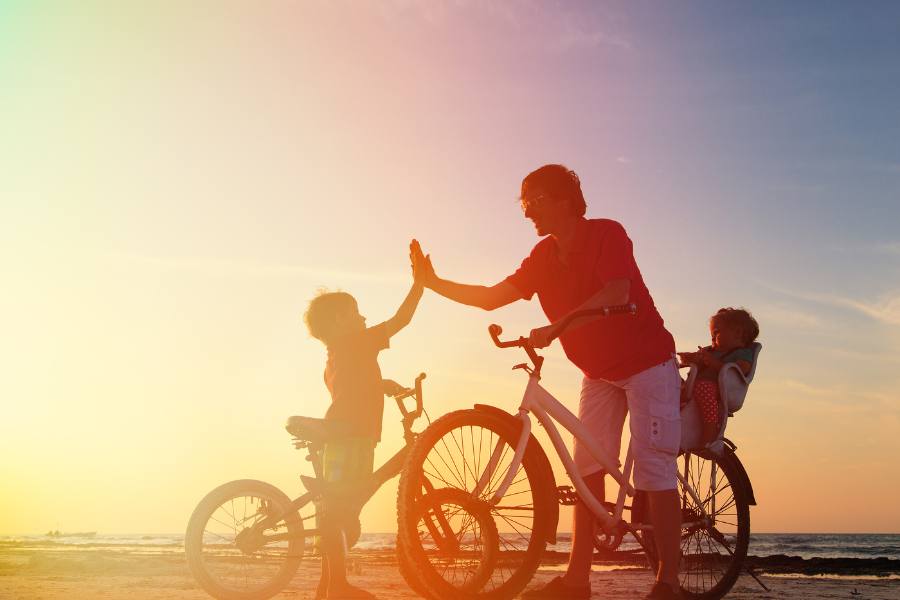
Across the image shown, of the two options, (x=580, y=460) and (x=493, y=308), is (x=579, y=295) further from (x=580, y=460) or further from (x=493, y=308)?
(x=580, y=460)

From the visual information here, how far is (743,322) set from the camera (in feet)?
19.0

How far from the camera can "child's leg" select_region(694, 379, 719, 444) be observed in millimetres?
5492

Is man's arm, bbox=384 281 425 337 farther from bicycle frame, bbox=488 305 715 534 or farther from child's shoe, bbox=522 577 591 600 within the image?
child's shoe, bbox=522 577 591 600

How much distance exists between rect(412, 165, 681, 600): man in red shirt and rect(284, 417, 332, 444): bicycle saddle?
1821 mm

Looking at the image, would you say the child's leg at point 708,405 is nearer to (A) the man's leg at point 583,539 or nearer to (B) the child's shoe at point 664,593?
(A) the man's leg at point 583,539

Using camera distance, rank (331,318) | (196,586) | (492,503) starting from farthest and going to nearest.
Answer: (196,586) < (331,318) < (492,503)

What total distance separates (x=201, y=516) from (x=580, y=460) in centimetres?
270

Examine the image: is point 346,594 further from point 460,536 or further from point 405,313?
point 405,313

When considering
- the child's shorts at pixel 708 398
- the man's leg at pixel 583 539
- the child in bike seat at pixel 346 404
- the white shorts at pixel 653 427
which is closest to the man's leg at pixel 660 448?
the white shorts at pixel 653 427

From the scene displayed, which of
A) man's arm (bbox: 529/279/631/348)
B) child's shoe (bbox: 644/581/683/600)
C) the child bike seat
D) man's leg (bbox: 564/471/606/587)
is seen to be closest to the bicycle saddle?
man's leg (bbox: 564/471/606/587)

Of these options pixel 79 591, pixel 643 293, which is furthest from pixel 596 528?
pixel 79 591

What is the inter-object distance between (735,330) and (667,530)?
1919 mm

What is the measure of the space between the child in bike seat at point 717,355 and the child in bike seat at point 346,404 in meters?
2.16

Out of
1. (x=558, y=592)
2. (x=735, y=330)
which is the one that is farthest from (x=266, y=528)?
(x=735, y=330)
